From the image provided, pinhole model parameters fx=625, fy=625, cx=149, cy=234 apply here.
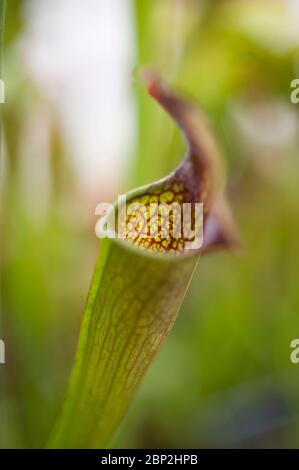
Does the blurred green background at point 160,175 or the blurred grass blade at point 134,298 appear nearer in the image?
the blurred grass blade at point 134,298

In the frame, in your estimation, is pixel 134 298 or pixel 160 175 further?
pixel 160 175

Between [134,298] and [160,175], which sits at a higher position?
[160,175]

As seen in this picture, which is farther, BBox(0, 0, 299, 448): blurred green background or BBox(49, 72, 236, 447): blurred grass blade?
BBox(0, 0, 299, 448): blurred green background
